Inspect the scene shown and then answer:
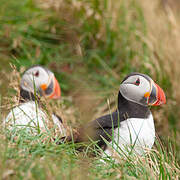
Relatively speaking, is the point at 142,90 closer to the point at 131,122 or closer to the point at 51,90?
the point at 131,122

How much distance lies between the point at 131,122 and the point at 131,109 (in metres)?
0.15

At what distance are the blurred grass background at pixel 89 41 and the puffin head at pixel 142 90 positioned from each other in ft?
7.35

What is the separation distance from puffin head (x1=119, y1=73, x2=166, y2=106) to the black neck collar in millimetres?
35

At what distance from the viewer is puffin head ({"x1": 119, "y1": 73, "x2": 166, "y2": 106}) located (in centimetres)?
336

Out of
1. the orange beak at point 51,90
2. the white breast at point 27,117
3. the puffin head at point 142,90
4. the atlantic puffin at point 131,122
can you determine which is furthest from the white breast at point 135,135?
the orange beak at point 51,90

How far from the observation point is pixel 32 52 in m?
6.24

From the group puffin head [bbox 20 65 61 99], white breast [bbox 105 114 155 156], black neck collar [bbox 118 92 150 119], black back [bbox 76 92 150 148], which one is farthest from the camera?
puffin head [bbox 20 65 61 99]

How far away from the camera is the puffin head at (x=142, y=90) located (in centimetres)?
336

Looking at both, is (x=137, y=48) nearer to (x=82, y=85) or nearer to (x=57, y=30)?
(x=82, y=85)

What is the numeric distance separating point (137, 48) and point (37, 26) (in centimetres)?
167

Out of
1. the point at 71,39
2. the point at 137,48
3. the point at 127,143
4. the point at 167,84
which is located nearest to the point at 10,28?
the point at 71,39

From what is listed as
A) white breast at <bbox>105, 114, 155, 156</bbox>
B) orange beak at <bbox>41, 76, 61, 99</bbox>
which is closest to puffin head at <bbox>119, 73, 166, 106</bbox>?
white breast at <bbox>105, 114, 155, 156</bbox>

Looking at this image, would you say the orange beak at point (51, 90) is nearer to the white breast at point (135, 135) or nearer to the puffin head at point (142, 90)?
the puffin head at point (142, 90)

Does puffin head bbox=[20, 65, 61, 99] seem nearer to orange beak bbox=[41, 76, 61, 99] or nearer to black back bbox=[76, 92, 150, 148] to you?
orange beak bbox=[41, 76, 61, 99]
